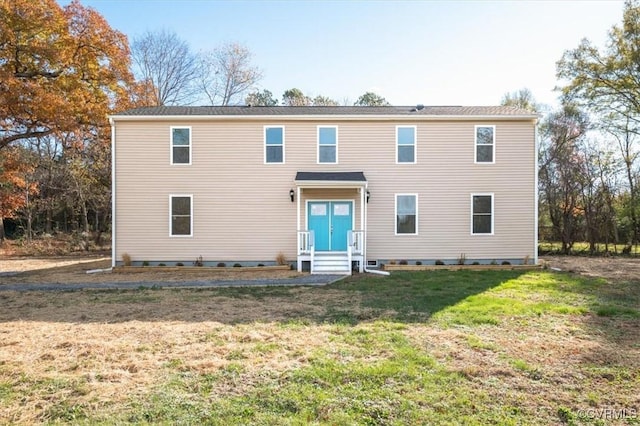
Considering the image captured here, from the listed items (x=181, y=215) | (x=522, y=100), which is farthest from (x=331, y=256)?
(x=522, y=100)

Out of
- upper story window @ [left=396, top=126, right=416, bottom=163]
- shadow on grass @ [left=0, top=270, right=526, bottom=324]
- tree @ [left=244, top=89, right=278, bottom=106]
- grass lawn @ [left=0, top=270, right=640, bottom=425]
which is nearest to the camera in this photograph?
grass lawn @ [left=0, top=270, right=640, bottom=425]

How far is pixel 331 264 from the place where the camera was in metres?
11.7

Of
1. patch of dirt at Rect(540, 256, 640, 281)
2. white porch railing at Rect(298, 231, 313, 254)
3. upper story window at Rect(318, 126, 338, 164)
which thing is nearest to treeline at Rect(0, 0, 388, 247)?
upper story window at Rect(318, 126, 338, 164)

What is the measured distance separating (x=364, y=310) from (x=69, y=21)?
68.2 feet

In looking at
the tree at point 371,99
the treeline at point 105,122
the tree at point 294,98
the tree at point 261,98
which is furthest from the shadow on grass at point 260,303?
the tree at point 261,98

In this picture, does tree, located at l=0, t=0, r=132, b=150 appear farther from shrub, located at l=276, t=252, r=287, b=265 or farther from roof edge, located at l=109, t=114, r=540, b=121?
shrub, located at l=276, t=252, r=287, b=265

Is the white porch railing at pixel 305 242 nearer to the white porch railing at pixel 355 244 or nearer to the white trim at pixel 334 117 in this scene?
the white porch railing at pixel 355 244

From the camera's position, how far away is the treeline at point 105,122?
1705 centimetres

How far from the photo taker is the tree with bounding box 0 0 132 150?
651 inches

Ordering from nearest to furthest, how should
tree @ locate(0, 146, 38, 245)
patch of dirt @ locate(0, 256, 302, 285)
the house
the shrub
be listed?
patch of dirt @ locate(0, 256, 302, 285) → the shrub → the house → tree @ locate(0, 146, 38, 245)

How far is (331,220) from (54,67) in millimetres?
16191

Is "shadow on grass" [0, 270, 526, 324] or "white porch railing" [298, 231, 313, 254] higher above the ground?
"white porch railing" [298, 231, 313, 254]

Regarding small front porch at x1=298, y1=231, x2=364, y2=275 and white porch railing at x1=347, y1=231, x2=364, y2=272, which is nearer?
small front porch at x1=298, y1=231, x2=364, y2=275

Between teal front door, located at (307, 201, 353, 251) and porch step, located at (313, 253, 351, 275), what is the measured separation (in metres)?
0.86
